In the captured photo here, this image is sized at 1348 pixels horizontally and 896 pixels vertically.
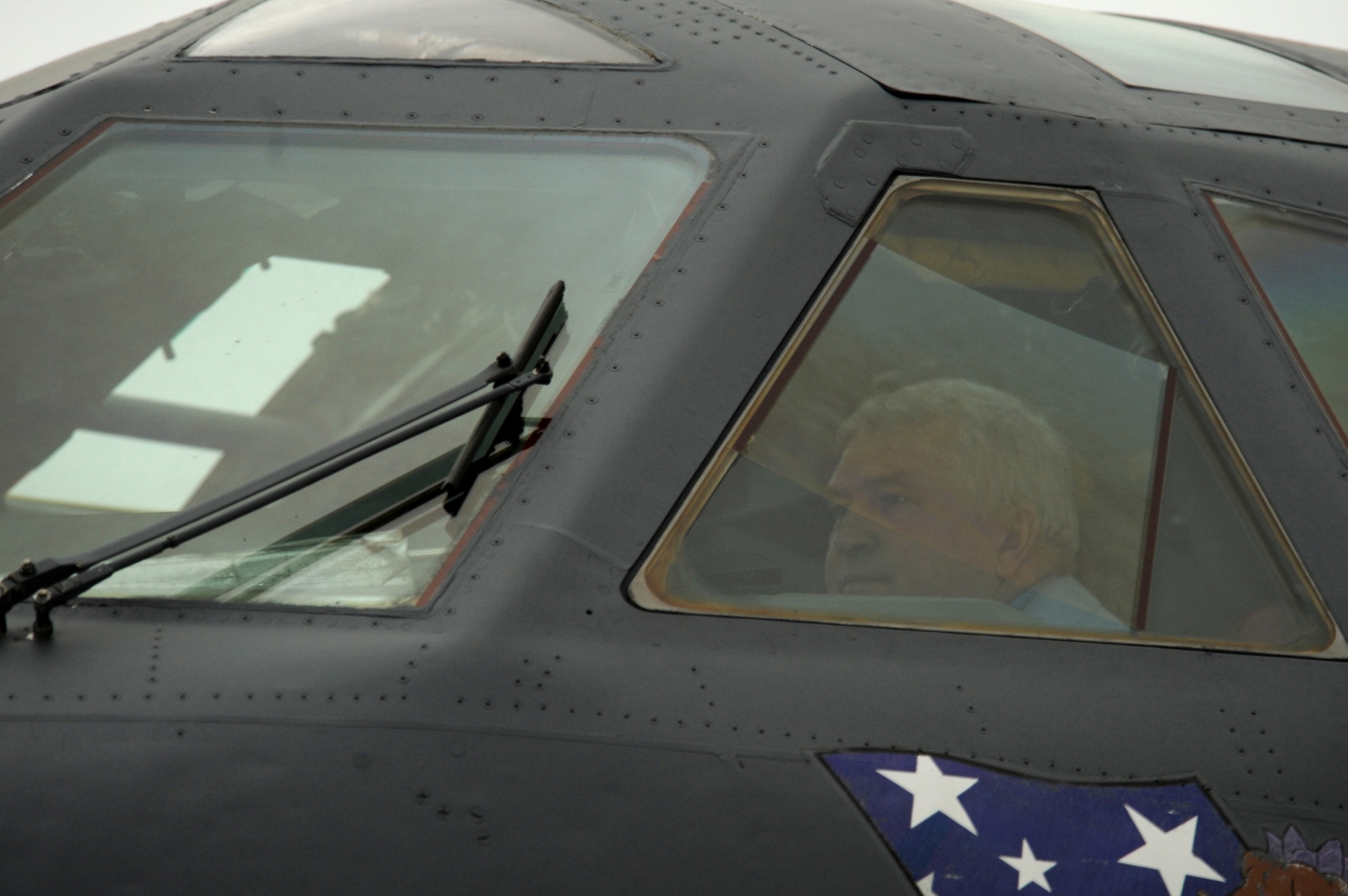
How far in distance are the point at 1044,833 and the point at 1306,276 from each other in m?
1.68

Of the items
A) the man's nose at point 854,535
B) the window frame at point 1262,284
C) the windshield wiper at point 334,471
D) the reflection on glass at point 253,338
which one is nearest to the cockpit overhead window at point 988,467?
the man's nose at point 854,535

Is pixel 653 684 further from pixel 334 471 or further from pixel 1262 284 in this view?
pixel 1262 284

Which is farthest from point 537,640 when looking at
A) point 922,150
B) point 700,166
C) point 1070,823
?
point 922,150

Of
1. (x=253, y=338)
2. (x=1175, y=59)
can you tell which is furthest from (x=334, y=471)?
(x=1175, y=59)

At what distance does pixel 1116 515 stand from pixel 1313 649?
473 mm

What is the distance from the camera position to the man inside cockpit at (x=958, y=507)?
9.32 ft

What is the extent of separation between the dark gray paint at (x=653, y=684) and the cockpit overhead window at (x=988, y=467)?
0.22 feet

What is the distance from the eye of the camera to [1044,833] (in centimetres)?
245

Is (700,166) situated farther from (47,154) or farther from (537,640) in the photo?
(47,154)

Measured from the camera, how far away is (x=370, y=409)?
119 inches

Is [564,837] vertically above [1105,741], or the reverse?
[1105,741]

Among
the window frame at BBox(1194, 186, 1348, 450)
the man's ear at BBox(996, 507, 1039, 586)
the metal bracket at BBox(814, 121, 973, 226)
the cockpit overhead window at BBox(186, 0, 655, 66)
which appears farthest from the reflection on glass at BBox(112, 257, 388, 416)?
the window frame at BBox(1194, 186, 1348, 450)

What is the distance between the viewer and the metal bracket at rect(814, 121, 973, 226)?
10.1 feet

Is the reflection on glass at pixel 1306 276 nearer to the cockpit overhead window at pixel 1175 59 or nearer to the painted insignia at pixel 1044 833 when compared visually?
the cockpit overhead window at pixel 1175 59
